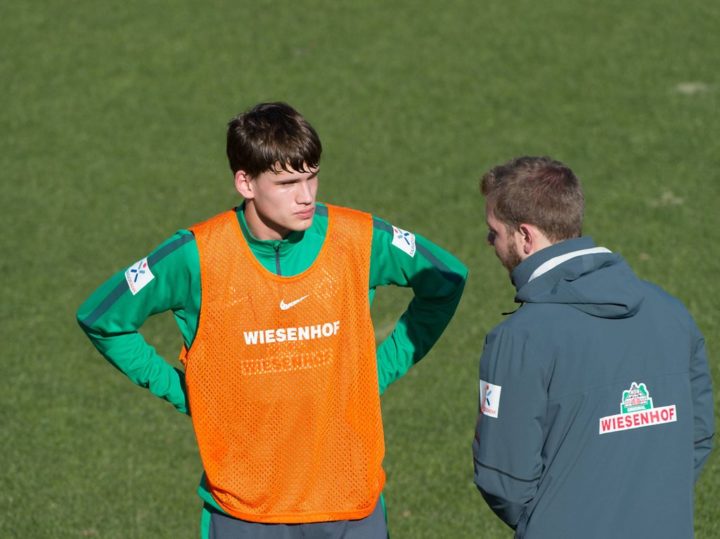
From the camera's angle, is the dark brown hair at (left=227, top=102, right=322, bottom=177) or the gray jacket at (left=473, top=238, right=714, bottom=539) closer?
the gray jacket at (left=473, top=238, right=714, bottom=539)

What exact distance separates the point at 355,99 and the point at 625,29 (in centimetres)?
323

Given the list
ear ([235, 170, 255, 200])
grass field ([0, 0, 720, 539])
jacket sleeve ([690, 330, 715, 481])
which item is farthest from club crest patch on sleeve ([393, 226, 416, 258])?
grass field ([0, 0, 720, 539])

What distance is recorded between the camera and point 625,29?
13711 millimetres

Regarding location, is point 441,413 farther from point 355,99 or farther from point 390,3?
point 390,3

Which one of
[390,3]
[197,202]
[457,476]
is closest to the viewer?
[457,476]

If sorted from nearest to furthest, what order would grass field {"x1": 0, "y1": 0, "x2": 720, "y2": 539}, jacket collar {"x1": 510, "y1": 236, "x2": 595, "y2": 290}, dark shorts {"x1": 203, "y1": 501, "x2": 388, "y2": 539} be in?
jacket collar {"x1": 510, "y1": 236, "x2": 595, "y2": 290}, dark shorts {"x1": 203, "y1": 501, "x2": 388, "y2": 539}, grass field {"x1": 0, "y1": 0, "x2": 720, "y2": 539}

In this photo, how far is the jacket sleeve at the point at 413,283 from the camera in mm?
4375

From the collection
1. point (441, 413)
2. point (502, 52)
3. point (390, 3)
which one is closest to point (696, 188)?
point (502, 52)

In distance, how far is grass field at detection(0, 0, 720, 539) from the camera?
7.28 metres

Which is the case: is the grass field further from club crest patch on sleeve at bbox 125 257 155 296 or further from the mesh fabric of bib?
club crest patch on sleeve at bbox 125 257 155 296

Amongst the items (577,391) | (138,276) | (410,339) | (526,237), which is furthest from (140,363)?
(577,391)

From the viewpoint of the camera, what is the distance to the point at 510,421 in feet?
11.8

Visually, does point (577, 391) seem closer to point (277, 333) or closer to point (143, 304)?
point (277, 333)

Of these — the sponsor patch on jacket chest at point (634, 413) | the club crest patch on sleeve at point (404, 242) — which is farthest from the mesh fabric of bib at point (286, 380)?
the sponsor patch on jacket chest at point (634, 413)
